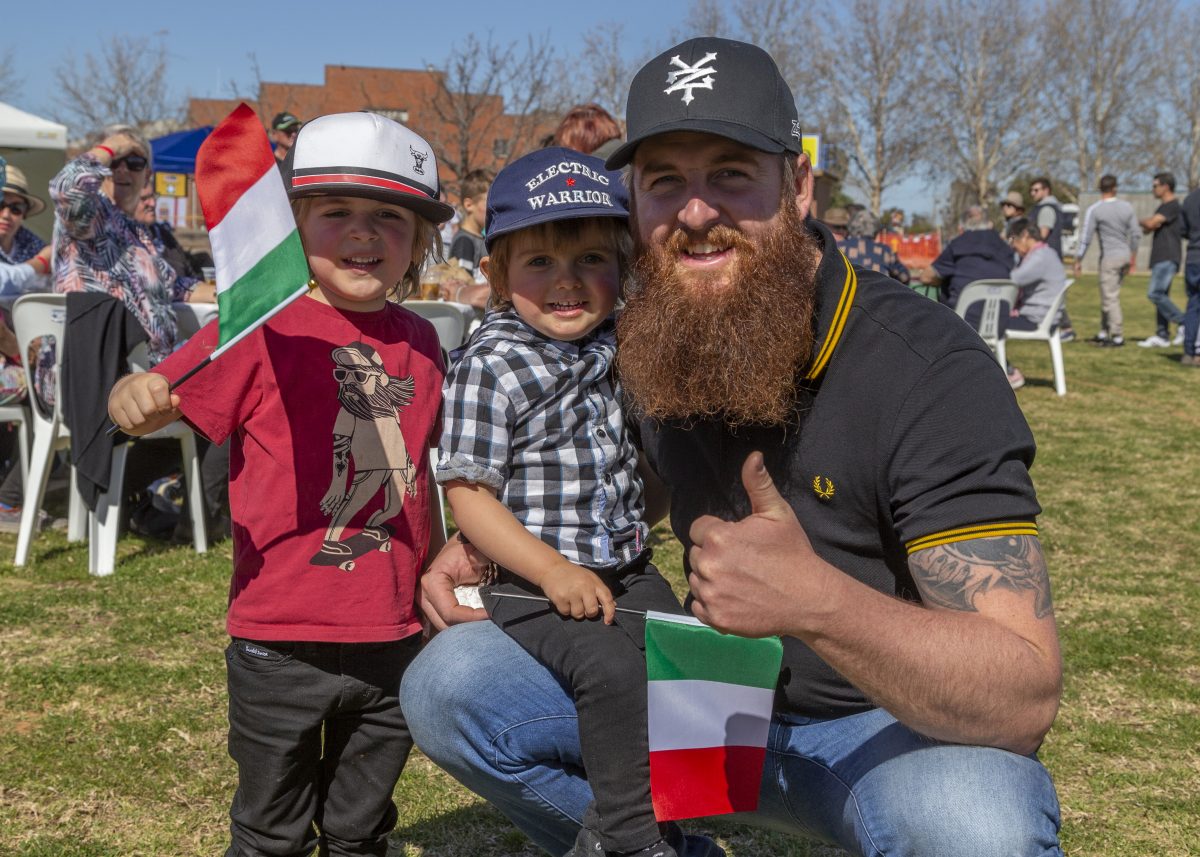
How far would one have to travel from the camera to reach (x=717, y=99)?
2.16m

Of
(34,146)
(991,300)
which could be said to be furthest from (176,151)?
(991,300)

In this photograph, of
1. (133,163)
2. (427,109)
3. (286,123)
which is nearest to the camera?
(133,163)

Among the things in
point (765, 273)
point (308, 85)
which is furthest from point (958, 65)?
point (765, 273)

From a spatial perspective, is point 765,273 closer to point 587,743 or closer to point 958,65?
point 587,743

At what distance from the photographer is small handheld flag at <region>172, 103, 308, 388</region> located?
200 centimetres

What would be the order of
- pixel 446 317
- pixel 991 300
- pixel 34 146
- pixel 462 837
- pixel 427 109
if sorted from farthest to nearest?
pixel 427 109
pixel 34 146
pixel 991 300
pixel 446 317
pixel 462 837

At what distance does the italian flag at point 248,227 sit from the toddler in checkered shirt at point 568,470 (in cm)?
46

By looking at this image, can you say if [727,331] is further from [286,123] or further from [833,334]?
[286,123]

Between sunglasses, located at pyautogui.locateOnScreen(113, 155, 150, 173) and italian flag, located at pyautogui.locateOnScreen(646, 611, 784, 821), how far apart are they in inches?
204

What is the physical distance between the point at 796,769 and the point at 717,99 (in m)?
1.29

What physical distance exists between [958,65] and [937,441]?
174ft

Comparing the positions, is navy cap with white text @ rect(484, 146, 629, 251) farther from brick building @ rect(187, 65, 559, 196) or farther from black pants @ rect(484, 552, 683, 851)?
brick building @ rect(187, 65, 559, 196)

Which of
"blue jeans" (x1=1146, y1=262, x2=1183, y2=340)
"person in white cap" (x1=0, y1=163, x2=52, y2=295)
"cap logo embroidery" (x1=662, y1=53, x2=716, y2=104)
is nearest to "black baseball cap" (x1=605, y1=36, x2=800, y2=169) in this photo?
"cap logo embroidery" (x1=662, y1=53, x2=716, y2=104)

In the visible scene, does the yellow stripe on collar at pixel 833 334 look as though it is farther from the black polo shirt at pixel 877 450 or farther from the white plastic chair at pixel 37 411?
the white plastic chair at pixel 37 411
